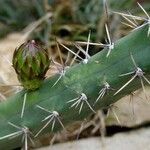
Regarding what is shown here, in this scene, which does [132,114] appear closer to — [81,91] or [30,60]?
[81,91]

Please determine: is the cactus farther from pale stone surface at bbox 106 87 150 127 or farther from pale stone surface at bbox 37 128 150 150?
pale stone surface at bbox 106 87 150 127

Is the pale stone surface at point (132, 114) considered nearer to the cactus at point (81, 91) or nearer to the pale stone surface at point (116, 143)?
the pale stone surface at point (116, 143)

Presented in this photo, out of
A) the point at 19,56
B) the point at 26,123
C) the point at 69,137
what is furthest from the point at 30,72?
the point at 69,137

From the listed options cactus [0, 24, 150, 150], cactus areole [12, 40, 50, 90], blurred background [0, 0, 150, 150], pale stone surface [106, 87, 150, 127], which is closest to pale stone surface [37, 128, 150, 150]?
pale stone surface [106, 87, 150, 127]

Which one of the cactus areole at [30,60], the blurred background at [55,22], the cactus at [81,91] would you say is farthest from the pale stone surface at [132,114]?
the cactus areole at [30,60]

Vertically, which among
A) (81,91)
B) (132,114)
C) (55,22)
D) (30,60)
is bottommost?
(132,114)

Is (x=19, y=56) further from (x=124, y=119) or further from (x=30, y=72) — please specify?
(x=124, y=119)

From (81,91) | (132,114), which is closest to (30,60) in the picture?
(81,91)
